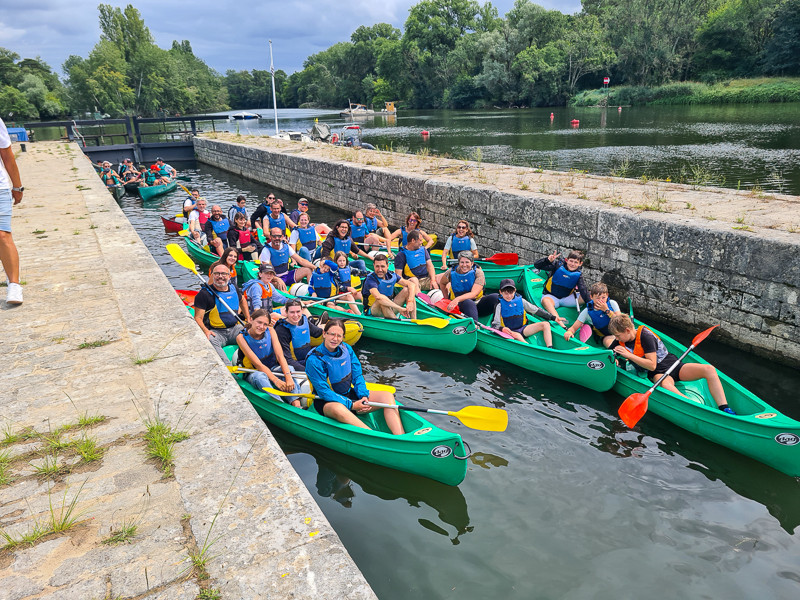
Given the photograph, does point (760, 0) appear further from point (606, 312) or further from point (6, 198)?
point (6, 198)

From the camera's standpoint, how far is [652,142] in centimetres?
2559

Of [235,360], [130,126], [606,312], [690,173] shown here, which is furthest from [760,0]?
[235,360]

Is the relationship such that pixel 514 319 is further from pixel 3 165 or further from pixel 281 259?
pixel 3 165

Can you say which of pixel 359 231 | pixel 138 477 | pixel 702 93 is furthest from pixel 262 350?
pixel 702 93

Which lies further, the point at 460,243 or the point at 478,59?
the point at 478,59

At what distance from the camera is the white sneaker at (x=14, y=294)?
6.12m

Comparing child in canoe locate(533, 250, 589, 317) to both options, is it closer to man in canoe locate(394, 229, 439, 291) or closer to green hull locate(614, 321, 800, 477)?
green hull locate(614, 321, 800, 477)

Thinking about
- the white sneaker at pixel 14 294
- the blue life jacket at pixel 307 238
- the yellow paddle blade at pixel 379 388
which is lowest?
the yellow paddle blade at pixel 379 388

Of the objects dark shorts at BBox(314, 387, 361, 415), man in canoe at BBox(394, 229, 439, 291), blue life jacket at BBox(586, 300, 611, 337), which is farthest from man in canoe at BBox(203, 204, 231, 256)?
blue life jacket at BBox(586, 300, 611, 337)

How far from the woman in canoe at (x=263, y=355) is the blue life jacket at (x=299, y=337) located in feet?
0.95

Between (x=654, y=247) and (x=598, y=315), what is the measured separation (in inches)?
83.0

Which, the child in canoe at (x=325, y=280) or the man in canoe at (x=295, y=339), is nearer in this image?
the man in canoe at (x=295, y=339)

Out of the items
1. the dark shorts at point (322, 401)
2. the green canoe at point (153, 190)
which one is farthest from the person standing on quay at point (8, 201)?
the green canoe at point (153, 190)

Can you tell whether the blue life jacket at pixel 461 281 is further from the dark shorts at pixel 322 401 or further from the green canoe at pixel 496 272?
the dark shorts at pixel 322 401
